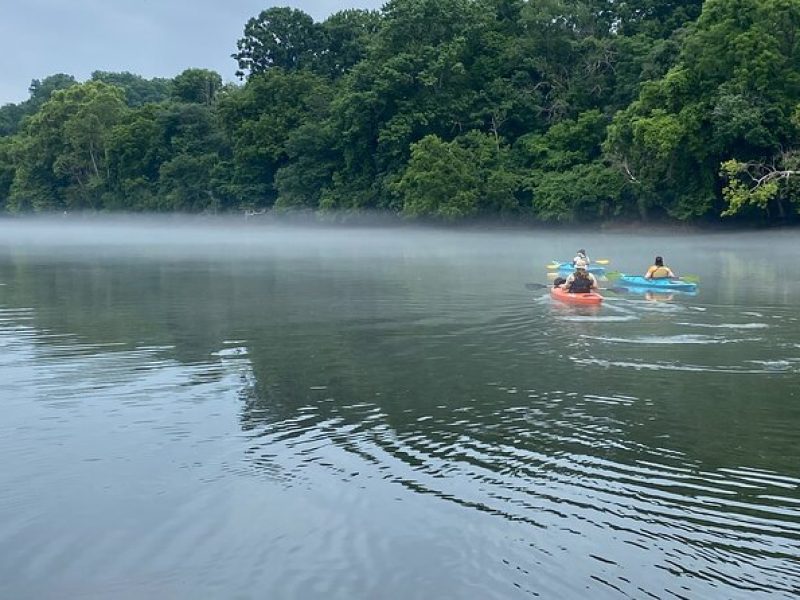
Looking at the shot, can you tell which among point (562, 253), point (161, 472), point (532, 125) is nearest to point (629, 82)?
point (532, 125)

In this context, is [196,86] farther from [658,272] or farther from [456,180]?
[658,272]

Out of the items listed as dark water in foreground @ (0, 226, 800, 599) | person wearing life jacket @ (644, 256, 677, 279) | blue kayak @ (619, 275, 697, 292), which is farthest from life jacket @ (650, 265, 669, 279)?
dark water in foreground @ (0, 226, 800, 599)

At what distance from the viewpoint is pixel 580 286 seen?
19734mm

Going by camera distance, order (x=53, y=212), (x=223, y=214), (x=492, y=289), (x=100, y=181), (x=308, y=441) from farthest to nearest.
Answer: (x=53, y=212), (x=100, y=181), (x=223, y=214), (x=492, y=289), (x=308, y=441)

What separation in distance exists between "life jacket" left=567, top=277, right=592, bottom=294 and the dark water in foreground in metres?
1.06

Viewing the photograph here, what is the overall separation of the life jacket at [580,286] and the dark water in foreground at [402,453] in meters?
1.06

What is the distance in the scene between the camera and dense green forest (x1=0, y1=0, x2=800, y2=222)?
40188mm

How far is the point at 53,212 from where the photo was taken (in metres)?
82.4

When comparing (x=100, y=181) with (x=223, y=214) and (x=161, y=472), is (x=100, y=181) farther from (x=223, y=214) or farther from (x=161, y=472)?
(x=161, y=472)

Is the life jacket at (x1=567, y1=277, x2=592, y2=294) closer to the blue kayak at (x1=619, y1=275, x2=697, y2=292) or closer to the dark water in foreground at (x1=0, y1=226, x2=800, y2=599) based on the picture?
the dark water in foreground at (x1=0, y1=226, x2=800, y2=599)

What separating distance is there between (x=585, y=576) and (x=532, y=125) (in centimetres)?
5117

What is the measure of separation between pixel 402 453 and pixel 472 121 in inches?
1891

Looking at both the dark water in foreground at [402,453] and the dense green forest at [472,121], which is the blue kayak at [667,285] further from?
the dense green forest at [472,121]

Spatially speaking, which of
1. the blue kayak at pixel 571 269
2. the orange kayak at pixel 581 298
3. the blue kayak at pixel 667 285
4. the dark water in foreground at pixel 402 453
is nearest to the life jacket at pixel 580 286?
the orange kayak at pixel 581 298
